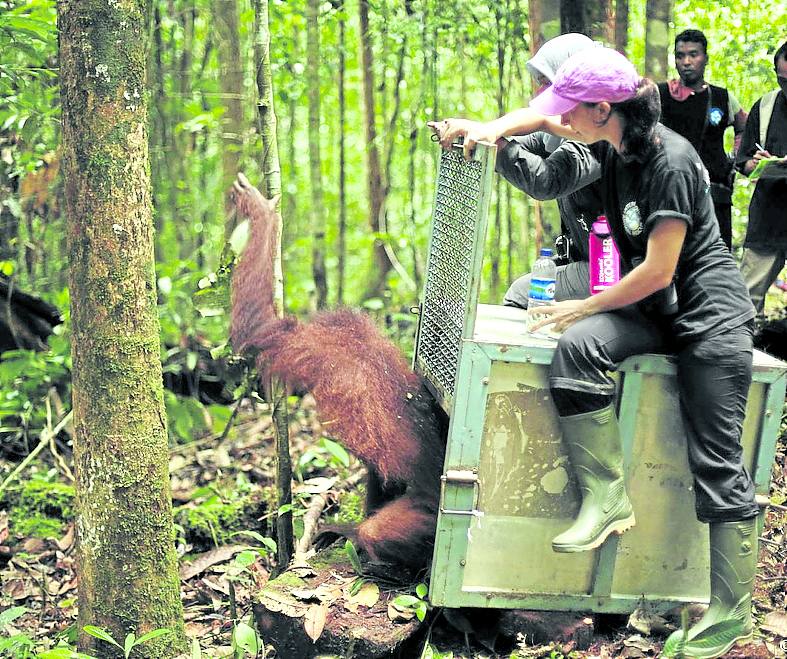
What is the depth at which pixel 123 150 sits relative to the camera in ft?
8.97

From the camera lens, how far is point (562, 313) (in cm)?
285

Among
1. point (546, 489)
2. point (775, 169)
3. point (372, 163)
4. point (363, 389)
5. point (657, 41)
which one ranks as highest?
point (657, 41)

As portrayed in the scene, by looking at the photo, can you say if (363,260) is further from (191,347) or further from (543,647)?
(543,647)

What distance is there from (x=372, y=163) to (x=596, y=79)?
528 centimetres

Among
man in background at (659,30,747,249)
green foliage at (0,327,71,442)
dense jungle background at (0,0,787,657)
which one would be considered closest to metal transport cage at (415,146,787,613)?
dense jungle background at (0,0,787,657)

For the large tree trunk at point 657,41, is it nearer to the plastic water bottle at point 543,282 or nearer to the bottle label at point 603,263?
the plastic water bottle at point 543,282

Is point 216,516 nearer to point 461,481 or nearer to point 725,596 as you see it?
point 461,481

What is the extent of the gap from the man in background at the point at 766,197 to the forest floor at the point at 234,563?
0.90 m

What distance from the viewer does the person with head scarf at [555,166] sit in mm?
3016

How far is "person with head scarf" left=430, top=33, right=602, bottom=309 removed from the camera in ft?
9.89

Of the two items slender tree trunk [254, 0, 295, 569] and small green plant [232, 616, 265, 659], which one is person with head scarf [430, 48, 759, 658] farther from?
slender tree trunk [254, 0, 295, 569]

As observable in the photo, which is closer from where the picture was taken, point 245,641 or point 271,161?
point 245,641

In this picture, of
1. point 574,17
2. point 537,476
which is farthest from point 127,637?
point 574,17

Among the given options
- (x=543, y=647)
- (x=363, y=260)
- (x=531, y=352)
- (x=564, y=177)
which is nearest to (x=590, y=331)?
(x=531, y=352)
